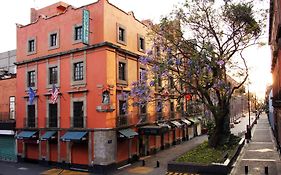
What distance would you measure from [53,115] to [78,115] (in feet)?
10.8

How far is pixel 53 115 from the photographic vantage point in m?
27.7

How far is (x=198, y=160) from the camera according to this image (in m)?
20.9

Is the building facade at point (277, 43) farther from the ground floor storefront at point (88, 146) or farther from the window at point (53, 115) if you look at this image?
the window at point (53, 115)

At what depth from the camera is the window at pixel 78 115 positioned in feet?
83.7

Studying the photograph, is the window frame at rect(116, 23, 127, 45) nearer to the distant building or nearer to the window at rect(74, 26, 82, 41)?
the window at rect(74, 26, 82, 41)

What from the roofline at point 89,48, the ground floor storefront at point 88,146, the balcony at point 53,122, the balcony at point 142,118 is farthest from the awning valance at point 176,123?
the balcony at point 53,122

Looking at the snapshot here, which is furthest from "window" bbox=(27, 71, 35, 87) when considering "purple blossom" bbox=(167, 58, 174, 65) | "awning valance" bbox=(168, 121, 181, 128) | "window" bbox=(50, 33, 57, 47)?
"awning valance" bbox=(168, 121, 181, 128)

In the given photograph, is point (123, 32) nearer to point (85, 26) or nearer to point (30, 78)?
point (85, 26)

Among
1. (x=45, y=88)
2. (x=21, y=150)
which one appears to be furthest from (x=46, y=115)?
(x=21, y=150)

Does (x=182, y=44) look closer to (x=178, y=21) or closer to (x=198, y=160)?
(x=178, y=21)

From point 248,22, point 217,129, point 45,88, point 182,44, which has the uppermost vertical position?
point 248,22

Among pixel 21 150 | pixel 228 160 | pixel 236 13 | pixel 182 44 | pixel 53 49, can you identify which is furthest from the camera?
pixel 21 150

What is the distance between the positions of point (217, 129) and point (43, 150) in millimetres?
16196

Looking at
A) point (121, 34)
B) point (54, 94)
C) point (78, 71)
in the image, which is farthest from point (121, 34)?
point (54, 94)
